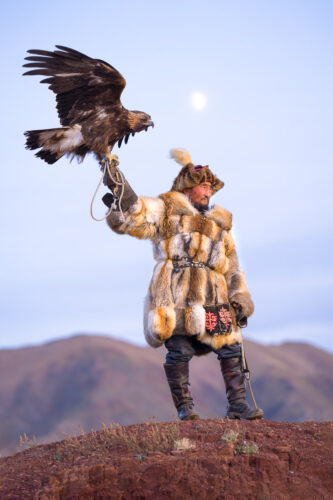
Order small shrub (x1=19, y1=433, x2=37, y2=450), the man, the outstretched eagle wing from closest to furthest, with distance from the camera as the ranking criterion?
small shrub (x1=19, y1=433, x2=37, y2=450) → the outstretched eagle wing → the man

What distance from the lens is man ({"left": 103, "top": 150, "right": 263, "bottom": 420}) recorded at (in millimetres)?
6398

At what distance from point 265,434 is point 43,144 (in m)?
3.45

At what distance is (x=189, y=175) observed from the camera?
693cm

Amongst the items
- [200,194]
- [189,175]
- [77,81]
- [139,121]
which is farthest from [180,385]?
[77,81]

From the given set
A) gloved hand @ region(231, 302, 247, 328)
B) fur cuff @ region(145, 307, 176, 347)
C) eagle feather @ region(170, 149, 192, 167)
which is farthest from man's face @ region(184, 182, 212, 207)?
fur cuff @ region(145, 307, 176, 347)

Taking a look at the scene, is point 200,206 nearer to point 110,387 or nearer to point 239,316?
point 239,316

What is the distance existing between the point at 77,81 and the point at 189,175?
5.05 ft

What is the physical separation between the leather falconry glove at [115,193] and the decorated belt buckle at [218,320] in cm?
130

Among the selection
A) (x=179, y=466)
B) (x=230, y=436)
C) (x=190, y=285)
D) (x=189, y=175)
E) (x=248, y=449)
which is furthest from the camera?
(x=189, y=175)

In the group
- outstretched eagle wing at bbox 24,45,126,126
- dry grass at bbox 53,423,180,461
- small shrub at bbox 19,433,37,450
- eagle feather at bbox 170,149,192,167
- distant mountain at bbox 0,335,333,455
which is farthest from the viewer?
distant mountain at bbox 0,335,333,455

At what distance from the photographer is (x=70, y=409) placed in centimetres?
2842

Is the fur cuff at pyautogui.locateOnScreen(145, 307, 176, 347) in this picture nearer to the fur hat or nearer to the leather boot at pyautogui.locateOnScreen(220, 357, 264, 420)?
the leather boot at pyautogui.locateOnScreen(220, 357, 264, 420)

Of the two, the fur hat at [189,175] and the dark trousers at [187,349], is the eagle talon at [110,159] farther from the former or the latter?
the dark trousers at [187,349]

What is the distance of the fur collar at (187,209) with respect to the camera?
266 inches
